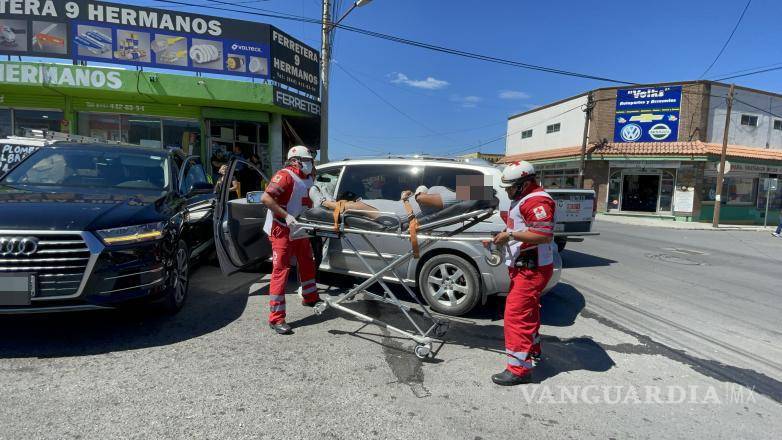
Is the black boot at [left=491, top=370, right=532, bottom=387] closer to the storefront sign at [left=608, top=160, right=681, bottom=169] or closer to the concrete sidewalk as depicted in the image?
the concrete sidewalk

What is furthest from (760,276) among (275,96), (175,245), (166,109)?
(166,109)

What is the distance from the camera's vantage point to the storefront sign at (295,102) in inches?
532

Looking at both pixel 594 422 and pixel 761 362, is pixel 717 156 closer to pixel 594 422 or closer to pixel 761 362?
A: pixel 761 362

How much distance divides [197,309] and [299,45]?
13.6 meters

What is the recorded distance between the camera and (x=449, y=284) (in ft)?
15.4

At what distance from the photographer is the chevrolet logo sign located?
74.0ft

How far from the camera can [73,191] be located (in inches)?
161

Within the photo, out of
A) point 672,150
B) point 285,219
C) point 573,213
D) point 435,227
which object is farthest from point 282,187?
point 672,150

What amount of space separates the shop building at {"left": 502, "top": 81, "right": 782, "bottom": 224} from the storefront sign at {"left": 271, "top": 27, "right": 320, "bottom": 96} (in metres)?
15.9

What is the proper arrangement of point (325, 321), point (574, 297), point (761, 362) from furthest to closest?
point (574, 297), point (325, 321), point (761, 362)

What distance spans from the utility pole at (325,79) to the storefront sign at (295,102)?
1.62 meters

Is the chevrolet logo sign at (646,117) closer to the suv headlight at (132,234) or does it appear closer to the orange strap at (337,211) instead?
the orange strap at (337,211)

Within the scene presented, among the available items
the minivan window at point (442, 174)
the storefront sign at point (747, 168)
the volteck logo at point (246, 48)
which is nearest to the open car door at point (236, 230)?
the minivan window at point (442, 174)

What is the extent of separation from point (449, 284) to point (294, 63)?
1325cm
